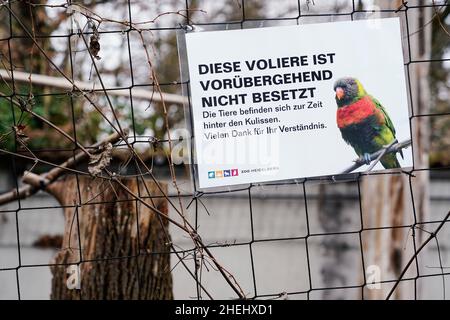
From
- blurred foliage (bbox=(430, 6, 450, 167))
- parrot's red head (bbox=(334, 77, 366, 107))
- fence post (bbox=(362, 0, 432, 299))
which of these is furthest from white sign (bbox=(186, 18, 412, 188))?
blurred foliage (bbox=(430, 6, 450, 167))

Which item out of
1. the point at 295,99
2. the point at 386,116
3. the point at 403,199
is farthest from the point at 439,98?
the point at 295,99

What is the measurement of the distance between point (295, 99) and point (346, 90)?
0.11 metres

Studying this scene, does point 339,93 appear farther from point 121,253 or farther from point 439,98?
point 439,98

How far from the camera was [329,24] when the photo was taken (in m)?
1.37

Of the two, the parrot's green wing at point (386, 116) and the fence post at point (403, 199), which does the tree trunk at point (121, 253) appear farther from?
the fence post at point (403, 199)

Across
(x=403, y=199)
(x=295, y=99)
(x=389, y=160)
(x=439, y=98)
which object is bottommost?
(x=403, y=199)

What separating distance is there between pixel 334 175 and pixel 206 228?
2697 mm

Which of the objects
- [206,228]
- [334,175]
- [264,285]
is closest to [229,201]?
[206,228]

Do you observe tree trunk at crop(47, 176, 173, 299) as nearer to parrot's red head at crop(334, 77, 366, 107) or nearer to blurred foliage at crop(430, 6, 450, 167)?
parrot's red head at crop(334, 77, 366, 107)

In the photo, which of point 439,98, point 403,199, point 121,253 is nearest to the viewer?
point 121,253

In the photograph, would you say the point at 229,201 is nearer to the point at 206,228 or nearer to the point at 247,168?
the point at 206,228

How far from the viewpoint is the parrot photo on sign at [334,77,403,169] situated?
1.36 meters

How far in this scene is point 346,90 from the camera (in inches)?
53.7

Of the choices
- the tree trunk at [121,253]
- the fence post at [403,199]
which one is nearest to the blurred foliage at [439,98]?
the fence post at [403,199]
